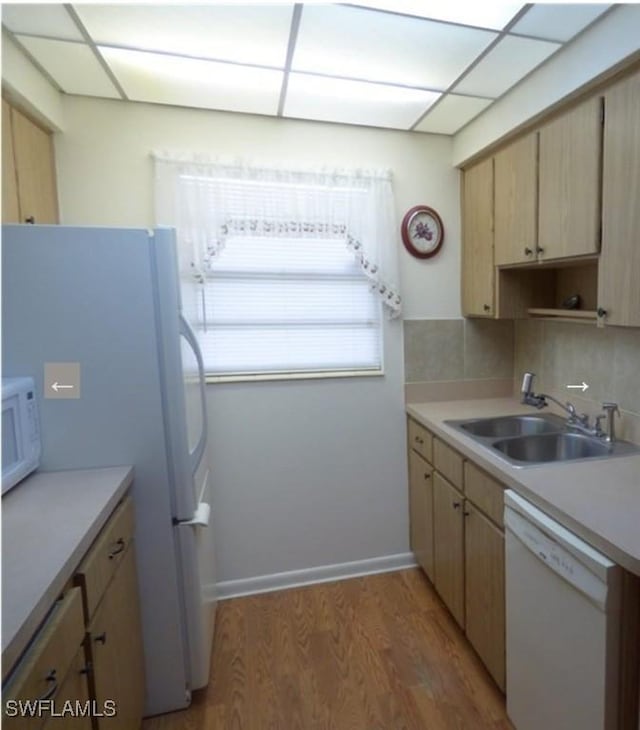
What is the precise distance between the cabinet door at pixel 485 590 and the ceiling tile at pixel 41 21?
Answer: 229 cm

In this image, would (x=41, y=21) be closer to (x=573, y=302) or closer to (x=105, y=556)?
(x=105, y=556)

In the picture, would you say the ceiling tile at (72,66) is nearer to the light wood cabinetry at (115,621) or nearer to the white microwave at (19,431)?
the white microwave at (19,431)

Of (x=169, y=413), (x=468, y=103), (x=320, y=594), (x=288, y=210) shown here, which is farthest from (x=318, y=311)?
(x=320, y=594)

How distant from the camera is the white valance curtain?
2051mm

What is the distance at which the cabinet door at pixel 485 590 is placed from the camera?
1.55 m

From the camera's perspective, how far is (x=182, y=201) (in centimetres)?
206

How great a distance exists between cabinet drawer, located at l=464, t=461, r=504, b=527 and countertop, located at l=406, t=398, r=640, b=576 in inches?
1.7

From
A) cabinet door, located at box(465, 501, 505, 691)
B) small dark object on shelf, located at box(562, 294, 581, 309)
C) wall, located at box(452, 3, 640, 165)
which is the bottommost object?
cabinet door, located at box(465, 501, 505, 691)

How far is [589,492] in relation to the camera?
1.27 m

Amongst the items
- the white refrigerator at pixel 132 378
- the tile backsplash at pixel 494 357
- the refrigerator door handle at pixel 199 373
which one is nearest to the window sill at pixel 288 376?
the tile backsplash at pixel 494 357

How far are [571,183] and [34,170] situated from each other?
7.09ft

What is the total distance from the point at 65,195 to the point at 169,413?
1272 mm

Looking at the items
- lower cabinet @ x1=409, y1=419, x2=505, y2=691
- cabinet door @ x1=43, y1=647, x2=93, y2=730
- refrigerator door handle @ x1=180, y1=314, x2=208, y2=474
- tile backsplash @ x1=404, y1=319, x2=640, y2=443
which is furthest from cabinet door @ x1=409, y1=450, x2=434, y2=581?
cabinet door @ x1=43, y1=647, x2=93, y2=730

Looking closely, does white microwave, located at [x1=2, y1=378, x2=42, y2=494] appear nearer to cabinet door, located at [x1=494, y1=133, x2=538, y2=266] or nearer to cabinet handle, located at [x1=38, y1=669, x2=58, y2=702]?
cabinet handle, located at [x1=38, y1=669, x2=58, y2=702]
